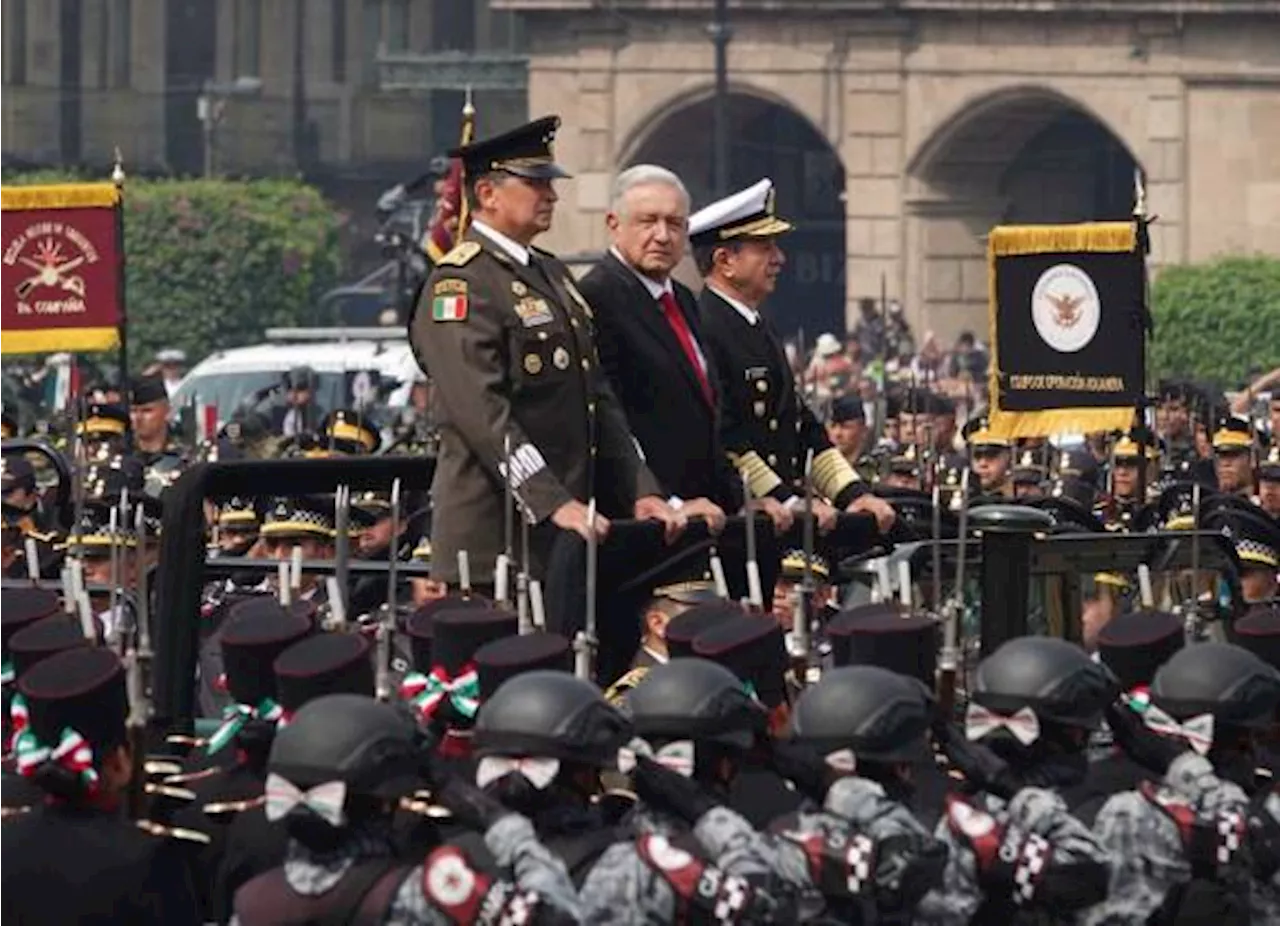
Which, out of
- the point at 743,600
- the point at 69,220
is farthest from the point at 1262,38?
the point at 743,600

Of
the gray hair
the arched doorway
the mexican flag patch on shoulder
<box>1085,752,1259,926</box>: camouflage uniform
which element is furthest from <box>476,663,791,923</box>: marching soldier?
the arched doorway

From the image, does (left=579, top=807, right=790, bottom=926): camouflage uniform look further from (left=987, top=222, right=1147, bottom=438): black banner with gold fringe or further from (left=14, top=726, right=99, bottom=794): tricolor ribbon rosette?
(left=987, top=222, right=1147, bottom=438): black banner with gold fringe

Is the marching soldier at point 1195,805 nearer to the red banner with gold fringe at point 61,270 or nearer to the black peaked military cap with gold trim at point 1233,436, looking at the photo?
the red banner with gold fringe at point 61,270

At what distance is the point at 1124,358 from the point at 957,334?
3663 cm

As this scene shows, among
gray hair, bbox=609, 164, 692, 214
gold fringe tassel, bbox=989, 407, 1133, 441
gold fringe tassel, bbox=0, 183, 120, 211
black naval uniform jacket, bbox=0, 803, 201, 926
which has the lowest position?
black naval uniform jacket, bbox=0, 803, 201, 926

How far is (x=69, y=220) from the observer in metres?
23.6

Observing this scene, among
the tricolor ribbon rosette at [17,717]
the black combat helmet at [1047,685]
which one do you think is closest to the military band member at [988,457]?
the tricolor ribbon rosette at [17,717]

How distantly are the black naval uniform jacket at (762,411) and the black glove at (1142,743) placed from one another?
256cm

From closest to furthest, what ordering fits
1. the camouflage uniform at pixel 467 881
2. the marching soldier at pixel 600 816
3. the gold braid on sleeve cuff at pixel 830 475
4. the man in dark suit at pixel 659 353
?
the camouflage uniform at pixel 467 881
the marching soldier at pixel 600 816
the man in dark suit at pixel 659 353
the gold braid on sleeve cuff at pixel 830 475

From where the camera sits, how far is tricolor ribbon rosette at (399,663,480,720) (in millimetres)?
13469

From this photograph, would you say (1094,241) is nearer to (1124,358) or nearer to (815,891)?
(1124,358)

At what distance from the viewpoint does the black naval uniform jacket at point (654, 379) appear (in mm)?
15242

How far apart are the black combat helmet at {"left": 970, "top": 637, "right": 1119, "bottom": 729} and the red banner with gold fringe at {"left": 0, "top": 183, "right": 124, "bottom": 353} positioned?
10.5 meters

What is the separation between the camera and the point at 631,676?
46.6 ft
